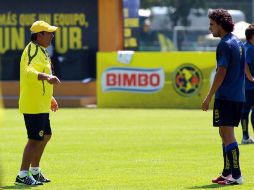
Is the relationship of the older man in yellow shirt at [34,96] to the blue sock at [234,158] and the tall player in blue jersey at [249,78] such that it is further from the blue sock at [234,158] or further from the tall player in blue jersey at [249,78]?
the tall player in blue jersey at [249,78]

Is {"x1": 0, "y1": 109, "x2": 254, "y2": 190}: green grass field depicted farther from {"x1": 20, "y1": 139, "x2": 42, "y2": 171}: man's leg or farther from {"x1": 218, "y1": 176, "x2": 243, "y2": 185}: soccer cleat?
{"x1": 20, "y1": 139, "x2": 42, "y2": 171}: man's leg

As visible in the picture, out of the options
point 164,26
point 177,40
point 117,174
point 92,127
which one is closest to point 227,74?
point 117,174

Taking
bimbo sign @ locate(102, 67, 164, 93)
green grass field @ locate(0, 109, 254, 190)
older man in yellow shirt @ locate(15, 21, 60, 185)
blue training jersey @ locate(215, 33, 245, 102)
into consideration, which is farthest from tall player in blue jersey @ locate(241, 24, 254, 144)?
bimbo sign @ locate(102, 67, 164, 93)

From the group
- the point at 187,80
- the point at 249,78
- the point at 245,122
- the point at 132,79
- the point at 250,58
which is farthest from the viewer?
the point at 132,79

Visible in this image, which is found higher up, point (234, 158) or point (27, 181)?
point (234, 158)

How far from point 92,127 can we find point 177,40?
20.9 m

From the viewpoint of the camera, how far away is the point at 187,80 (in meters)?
26.7

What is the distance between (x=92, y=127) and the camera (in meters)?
20.5

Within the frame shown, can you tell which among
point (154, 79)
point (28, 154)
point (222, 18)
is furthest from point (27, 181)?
point (154, 79)

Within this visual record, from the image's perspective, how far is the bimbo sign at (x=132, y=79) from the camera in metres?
26.9

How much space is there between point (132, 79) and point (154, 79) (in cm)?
61

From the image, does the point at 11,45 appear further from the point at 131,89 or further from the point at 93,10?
the point at 131,89

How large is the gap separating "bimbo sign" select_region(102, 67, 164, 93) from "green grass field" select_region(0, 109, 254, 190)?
3131mm

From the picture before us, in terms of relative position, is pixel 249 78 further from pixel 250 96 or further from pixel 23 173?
pixel 23 173
